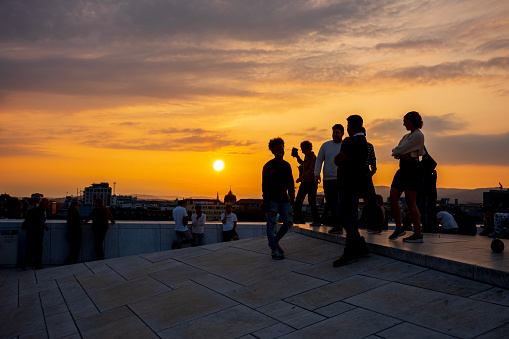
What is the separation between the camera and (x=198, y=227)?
13258 millimetres

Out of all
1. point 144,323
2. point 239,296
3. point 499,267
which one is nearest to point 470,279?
point 499,267

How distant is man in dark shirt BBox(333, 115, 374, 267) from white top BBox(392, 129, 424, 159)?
74 cm

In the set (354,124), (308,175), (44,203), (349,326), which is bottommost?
(349,326)

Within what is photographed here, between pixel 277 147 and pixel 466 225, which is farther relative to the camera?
pixel 466 225

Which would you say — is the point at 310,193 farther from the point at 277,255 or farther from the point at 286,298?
the point at 286,298

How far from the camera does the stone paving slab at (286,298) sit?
4.28 metres

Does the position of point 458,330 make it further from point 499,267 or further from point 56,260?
point 56,260

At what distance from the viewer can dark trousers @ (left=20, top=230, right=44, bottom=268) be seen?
12086 millimetres

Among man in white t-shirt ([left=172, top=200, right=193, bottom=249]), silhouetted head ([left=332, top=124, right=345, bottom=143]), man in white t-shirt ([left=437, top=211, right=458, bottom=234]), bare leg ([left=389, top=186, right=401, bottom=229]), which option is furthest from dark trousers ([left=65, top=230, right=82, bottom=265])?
man in white t-shirt ([left=437, top=211, right=458, bottom=234])

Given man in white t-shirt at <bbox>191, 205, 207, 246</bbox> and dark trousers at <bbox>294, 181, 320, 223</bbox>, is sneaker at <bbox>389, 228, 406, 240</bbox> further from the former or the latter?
man in white t-shirt at <bbox>191, 205, 207, 246</bbox>

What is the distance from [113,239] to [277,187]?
7.71m

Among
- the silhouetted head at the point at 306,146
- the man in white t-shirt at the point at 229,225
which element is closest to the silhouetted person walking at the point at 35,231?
the man in white t-shirt at the point at 229,225

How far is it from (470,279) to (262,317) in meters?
2.32

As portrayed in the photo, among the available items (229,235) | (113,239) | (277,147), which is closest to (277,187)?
(277,147)
